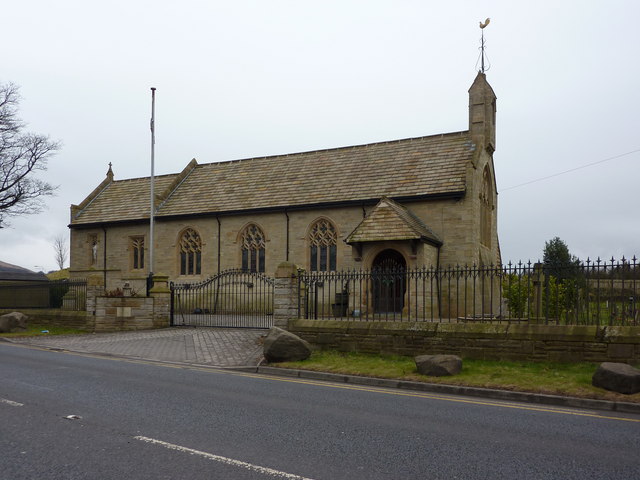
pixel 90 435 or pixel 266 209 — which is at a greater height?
pixel 266 209

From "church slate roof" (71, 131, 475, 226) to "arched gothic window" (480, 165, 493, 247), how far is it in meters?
2.28

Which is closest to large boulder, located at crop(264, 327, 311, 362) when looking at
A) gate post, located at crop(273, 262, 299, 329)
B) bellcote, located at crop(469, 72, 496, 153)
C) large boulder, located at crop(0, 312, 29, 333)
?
gate post, located at crop(273, 262, 299, 329)

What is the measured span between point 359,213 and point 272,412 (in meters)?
18.9

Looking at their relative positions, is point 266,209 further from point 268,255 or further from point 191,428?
point 191,428

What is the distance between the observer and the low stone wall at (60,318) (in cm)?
2188

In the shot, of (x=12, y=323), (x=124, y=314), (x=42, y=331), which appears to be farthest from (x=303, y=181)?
(x=12, y=323)

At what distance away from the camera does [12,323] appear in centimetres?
2178

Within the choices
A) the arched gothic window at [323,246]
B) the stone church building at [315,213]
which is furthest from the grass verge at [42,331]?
the arched gothic window at [323,246]

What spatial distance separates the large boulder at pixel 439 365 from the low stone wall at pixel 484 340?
1.11 meters

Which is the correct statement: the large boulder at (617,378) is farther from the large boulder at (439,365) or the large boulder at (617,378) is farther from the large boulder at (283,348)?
the large boulder at (283,348)

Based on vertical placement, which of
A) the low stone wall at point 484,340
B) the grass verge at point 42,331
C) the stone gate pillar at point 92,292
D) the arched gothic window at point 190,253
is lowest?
the grass verge at point 42,331

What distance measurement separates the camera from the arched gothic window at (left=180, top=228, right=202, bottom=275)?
31297mm

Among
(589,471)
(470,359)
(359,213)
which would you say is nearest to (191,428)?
(589,471)

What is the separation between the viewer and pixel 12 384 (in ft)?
33.0
